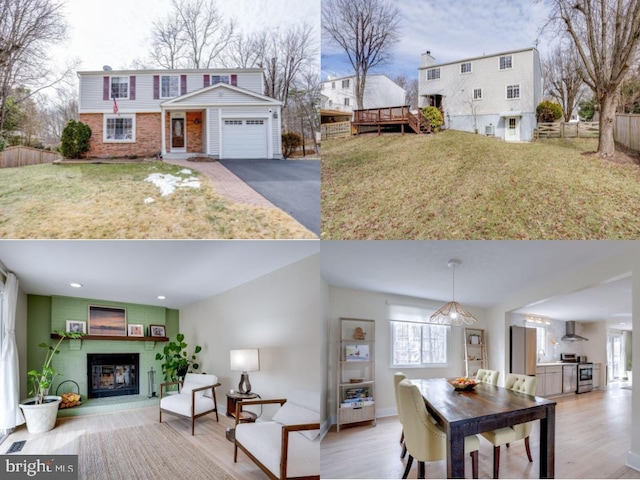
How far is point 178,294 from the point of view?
374 cm

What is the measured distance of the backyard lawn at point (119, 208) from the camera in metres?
3.49

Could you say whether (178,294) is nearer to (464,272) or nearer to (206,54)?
(206,54)

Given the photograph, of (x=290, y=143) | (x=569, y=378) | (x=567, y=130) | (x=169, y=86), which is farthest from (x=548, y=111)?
(x=569, y=378)

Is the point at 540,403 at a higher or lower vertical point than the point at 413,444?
higher

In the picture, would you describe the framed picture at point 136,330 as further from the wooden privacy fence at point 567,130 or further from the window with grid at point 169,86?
the wooden privacy fence at point 567,130

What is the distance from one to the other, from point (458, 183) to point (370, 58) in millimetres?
1377

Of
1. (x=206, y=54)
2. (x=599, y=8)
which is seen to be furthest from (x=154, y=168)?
(x=599, y=8)

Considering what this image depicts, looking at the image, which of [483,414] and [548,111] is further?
[548,111]

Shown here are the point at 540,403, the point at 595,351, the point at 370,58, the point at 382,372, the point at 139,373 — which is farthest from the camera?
Result: the point at 595,351

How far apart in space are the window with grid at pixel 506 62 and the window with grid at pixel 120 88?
3.33m

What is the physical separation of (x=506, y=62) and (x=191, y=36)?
284 cm

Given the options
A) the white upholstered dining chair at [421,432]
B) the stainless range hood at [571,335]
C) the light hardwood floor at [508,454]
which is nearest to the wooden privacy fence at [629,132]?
the light hardwood floor at [508,454]

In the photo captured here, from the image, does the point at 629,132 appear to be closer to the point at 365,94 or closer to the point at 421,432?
the point at 365,94

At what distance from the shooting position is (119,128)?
144 inches
